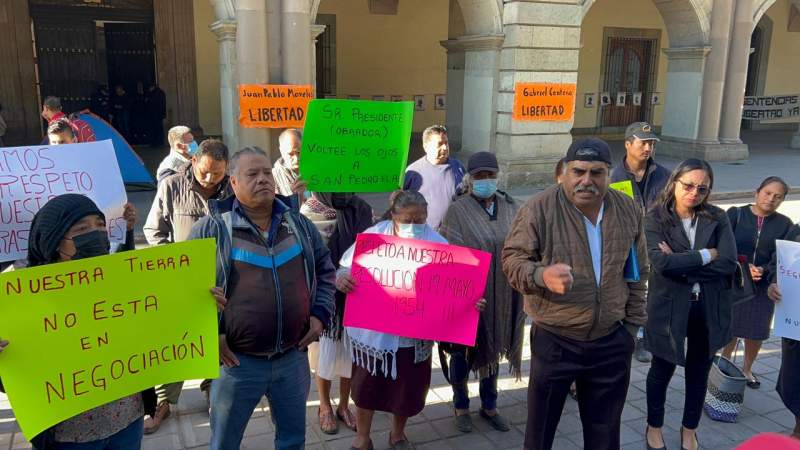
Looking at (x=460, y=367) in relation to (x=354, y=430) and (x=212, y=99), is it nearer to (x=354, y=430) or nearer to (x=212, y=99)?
(x=354, y=430)

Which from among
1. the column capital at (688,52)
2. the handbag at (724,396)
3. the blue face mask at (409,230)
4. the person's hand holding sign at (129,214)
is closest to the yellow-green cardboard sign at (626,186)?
the handbag at (724,396)

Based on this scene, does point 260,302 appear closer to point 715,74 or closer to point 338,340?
point 338,340

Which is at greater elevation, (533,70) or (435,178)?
(533,70)

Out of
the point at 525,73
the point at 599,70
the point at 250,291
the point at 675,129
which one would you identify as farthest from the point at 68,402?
the point at 599,70

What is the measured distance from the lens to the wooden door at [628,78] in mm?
20000

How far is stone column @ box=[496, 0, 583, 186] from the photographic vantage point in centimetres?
1141

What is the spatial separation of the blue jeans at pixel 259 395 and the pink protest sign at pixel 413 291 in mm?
532

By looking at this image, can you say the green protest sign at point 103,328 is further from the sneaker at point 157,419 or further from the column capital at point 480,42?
the column capital at point 480,42

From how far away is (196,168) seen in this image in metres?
3.77

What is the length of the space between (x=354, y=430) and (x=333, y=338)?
0.63 meters

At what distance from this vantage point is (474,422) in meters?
4.13

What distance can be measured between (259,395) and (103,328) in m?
0.81

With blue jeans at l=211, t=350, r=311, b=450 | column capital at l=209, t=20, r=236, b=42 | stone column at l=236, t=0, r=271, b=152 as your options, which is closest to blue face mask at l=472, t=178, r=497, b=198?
blue jeans at l=211, t=350, r=311, b=450

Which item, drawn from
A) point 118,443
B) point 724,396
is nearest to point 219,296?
point 118,443
